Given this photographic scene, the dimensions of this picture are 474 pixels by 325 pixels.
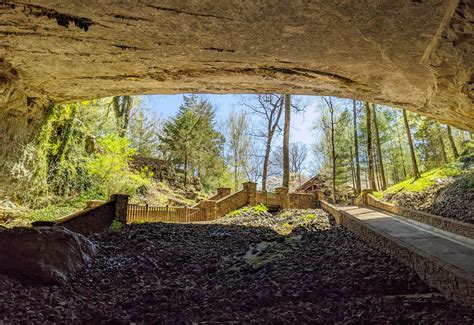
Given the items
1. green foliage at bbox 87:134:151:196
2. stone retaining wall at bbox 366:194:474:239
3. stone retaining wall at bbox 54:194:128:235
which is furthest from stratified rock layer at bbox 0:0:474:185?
green foliage at bbox 87:134:151:196

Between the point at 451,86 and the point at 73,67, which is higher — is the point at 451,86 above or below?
below

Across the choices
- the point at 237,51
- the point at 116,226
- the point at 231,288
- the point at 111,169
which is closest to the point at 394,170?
the point at 111,169

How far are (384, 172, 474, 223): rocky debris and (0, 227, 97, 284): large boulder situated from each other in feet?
32.5

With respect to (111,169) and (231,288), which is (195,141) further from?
(231,288)

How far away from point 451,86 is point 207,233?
742 cm

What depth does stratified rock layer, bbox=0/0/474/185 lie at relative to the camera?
439 cm

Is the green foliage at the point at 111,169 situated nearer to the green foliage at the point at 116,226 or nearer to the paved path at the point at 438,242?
the green foliage at the point at 116,226

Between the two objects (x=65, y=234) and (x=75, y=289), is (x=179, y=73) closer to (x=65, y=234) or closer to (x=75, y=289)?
(x=65, y=234)

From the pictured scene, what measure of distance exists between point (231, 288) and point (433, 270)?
10.1 feet

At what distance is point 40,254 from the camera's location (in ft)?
15.3

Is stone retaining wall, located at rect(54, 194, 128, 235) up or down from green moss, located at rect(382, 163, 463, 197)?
down

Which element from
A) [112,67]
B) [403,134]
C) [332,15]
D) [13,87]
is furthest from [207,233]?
[403,134]

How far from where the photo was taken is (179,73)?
688cm

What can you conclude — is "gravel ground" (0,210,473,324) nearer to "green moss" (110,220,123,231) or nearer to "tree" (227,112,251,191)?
"green moss" (110,220,123,231)
